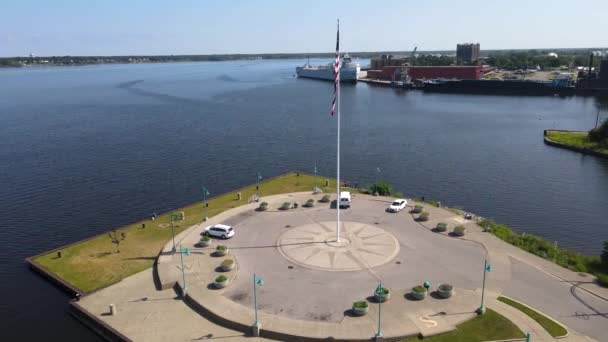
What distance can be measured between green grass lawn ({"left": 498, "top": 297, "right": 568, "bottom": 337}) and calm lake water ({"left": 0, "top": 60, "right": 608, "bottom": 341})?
22813mm

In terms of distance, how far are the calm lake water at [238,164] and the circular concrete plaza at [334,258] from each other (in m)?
14.9

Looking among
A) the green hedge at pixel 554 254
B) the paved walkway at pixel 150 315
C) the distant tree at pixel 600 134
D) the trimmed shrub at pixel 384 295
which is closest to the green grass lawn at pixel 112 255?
the paved walkway at pixel 150 315

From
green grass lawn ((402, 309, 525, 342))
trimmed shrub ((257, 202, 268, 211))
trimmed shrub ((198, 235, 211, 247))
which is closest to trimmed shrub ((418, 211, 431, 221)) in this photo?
trimmed shrub ((257, 202, 268, 211))

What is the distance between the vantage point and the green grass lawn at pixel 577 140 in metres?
Answer: 88.4

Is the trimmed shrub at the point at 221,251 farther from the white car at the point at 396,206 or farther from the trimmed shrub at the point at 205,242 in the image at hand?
the white car at the point at 396,206

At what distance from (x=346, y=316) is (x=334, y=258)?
9.18 m

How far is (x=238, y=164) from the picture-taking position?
84250 millimetres

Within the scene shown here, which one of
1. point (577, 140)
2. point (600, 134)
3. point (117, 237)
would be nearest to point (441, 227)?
point (117, 237)

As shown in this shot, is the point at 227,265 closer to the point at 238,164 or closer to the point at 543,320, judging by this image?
the point at 543,320

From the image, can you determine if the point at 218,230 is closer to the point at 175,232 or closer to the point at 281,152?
the point at 175,232

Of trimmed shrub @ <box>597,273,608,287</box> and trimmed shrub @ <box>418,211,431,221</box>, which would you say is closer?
trimmed shrub @ <box>597,273,608,287</box>

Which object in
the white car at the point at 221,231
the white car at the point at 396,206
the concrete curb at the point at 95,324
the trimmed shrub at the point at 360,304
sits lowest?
the concrete curb at the point at 95,324

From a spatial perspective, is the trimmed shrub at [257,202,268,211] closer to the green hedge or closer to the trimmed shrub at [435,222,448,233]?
the trimmed shrub at [435,222,448,233]

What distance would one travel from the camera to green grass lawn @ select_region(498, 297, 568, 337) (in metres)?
29.5
